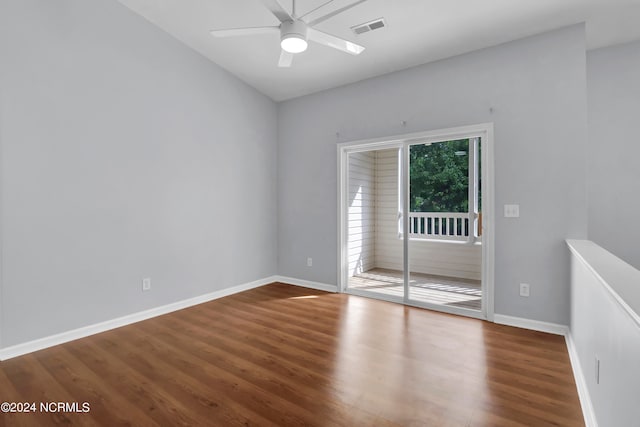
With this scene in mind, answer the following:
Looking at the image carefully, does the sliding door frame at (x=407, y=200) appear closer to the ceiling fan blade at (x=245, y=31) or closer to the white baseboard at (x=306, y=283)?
the white baseboard at (x=306, y=283)

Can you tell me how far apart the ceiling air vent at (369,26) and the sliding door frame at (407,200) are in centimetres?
131

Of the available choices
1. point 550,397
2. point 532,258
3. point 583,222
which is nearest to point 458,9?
point 583,222

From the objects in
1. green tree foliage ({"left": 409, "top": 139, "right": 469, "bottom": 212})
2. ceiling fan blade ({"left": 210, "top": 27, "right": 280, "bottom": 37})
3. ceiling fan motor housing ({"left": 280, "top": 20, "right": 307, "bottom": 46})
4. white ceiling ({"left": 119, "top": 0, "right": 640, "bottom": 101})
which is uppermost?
white ceiling ({"left": 119, "top": 0, "right": 640, "bottom": 101})

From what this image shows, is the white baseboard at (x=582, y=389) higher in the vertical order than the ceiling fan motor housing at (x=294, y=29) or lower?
lower

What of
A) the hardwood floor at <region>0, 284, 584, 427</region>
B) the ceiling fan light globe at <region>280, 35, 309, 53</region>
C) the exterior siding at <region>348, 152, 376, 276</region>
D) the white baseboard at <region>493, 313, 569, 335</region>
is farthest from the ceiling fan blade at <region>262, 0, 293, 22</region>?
the white baseboard at <region>493, 313, 569, 335</region>

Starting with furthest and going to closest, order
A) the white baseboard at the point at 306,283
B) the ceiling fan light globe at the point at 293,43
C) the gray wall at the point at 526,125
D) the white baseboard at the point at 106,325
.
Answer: the white baseboard at the point at 306,283
the gray wall at the point at 526,125
the white baseboard at the point at 106,325
the ceiling fan light globe at the point at 293,43

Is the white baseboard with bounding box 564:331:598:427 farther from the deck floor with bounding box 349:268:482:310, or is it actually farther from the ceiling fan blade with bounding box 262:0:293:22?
the ceiling fan blade with bounding box 262:0:293:22

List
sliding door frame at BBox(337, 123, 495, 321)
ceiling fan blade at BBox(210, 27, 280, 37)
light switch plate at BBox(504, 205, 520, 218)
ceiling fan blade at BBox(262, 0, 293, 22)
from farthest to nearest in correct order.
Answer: sliding door frame at BBox(337, 123, 495, 321) → light switch plate at BBox(504, 205, 520, 218) → ceiling fan blade at BBox(210, 27, 280, 37) → ceiling fan blade at BBox(262, 0, 293, 22)

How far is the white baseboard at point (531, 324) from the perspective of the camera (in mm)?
3133

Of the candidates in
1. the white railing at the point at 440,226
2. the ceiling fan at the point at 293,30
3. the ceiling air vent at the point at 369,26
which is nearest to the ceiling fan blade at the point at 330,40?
the ceiling fan at the point at 293,30

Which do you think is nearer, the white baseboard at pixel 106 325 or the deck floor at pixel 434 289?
the white baseboard at pixel 106 325

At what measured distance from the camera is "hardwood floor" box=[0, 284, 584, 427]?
6.34 feet

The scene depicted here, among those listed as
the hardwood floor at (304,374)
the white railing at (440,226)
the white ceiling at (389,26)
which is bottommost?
the hardwood floor at (304,374)

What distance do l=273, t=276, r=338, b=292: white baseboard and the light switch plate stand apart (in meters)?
2.46
